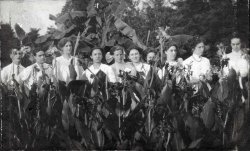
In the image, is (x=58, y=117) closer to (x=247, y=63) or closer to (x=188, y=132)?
(x=188, y=132)

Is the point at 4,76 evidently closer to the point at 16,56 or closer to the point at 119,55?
the point at 16,56

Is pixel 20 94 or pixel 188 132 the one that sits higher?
pixel 20 94

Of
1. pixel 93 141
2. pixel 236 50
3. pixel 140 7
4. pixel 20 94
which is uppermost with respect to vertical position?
pixel 140 7

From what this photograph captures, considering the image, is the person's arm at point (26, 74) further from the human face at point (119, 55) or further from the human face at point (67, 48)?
the human face at point (119, 55)

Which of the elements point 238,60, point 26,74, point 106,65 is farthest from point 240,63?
point 26,74

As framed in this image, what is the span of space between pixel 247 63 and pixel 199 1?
3.20 m

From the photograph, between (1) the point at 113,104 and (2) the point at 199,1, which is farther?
(2) the point at 199,1

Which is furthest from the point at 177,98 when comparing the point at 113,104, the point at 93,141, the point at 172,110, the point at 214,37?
the point at 214,37

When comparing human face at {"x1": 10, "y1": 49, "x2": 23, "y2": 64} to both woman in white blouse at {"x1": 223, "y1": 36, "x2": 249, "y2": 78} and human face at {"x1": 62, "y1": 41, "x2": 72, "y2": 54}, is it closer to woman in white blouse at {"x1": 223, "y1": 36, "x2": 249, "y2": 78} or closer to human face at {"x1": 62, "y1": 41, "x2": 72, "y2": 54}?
human face at {"x1": 62, "y1": 41, "x2": 72, "y2": 54}

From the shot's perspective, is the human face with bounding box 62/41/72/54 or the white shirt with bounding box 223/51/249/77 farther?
the human face with bounding box 62/41/72/54

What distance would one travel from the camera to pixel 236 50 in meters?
4.00

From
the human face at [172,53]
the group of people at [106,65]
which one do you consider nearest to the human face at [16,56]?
the group of people at [106,65]

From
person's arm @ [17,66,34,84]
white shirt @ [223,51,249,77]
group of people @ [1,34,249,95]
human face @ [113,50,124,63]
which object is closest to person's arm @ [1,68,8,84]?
group of people @ [1,34,249,95]

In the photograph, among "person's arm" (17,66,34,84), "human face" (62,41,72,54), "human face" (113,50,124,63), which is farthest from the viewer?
"human face" (62,41,72,54)
